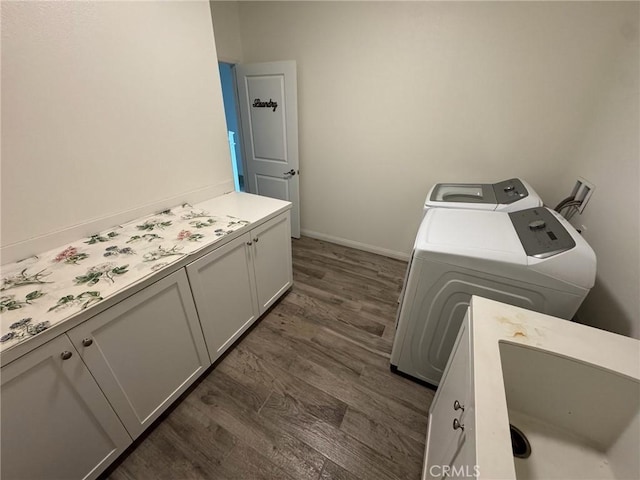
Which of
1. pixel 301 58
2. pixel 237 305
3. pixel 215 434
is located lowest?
pixel 215 434

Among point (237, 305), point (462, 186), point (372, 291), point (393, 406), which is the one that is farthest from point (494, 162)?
point (237, 305)

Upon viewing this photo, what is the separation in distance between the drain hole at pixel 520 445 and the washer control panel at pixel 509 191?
4.01 feet

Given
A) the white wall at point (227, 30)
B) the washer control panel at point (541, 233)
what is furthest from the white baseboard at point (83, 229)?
→ the washer control panel at point (541, 233)

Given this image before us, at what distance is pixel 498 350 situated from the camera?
29.7 inches

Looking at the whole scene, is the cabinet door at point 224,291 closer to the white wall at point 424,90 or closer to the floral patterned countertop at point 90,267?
the floral patterned countertop at point 90,267

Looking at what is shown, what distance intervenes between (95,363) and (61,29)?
142 cm

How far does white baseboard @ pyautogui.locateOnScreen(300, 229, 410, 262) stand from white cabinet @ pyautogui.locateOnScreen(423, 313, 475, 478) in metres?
1.73

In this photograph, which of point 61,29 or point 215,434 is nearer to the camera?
point 61,29

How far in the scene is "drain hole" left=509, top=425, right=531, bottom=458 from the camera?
2.72 feet

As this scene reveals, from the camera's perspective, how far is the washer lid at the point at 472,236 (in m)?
1.07

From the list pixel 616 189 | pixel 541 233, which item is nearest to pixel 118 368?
pixel 541 233

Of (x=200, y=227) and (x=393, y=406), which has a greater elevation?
(x=200, y=227)

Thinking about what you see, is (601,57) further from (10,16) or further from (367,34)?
(10,16)

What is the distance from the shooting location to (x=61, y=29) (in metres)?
1.08
